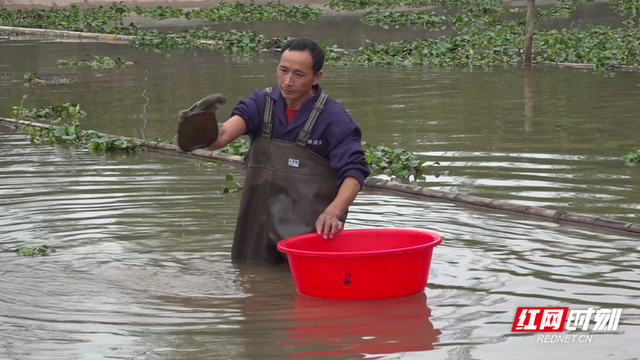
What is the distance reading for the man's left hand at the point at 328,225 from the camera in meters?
5.18

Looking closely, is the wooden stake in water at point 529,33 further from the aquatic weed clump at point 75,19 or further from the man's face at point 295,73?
the man's face at point 295,73

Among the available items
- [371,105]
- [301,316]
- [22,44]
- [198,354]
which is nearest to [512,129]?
[371,105]

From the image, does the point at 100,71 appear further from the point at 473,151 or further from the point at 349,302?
the point at 349,302

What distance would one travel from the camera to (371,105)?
11.9 m

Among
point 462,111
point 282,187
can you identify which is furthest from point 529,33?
point 282,187

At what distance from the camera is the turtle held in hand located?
4973mm

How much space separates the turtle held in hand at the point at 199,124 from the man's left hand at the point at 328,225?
67cm

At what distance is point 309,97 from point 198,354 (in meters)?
1.66

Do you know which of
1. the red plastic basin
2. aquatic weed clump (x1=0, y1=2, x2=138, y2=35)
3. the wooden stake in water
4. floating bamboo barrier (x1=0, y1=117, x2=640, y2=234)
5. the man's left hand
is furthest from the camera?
aquatic weed clump (x1=0, y1=2, x2=138, y2=35)

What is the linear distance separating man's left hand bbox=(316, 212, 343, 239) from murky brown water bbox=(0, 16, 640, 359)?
35cm

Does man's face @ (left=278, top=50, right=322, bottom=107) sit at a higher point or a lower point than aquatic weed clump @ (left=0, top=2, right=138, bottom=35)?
higher

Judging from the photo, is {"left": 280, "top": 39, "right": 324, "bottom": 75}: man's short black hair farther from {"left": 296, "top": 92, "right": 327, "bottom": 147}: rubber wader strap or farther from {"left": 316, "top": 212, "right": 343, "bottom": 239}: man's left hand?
{"left": 316, "top": 212, "right": 343, "bottom": 239}: man's left hand

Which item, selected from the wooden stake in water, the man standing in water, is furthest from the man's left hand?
the wooden stake in water

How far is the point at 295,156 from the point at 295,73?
1.48ft
